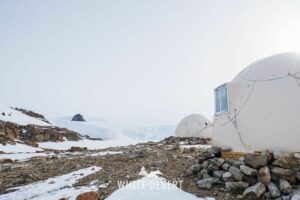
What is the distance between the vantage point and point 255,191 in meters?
6.92

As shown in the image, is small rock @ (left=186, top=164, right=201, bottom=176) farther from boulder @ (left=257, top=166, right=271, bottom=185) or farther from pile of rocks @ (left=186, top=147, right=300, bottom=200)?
boulder @ (left=257, top=166, right=271, bottom=185)

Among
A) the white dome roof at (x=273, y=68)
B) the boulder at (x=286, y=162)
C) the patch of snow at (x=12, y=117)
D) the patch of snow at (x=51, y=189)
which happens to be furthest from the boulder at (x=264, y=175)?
the patch of snow at (x=12, y=117)

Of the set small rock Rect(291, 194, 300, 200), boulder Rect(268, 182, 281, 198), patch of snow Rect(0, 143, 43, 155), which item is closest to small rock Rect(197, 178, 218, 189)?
boulder Rect(268, 182, 281, 198)

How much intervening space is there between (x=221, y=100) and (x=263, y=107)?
1958mm

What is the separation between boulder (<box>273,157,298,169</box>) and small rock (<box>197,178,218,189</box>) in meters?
1.90

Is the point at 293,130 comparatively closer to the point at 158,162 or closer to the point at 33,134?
the point at 158,162

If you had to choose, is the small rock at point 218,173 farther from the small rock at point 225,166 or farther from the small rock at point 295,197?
the small rock at point 295,197

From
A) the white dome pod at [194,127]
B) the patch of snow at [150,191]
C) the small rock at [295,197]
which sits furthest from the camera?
the white dome pod at [194,127]

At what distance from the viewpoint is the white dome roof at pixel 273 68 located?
28.6 ft

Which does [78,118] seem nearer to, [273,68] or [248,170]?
[273,68]

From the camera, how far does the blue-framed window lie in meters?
10.0

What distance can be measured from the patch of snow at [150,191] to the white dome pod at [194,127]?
58.5 ft

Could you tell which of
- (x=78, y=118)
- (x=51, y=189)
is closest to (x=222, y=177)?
(x=51, y=189)

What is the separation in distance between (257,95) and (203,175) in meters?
3.29
